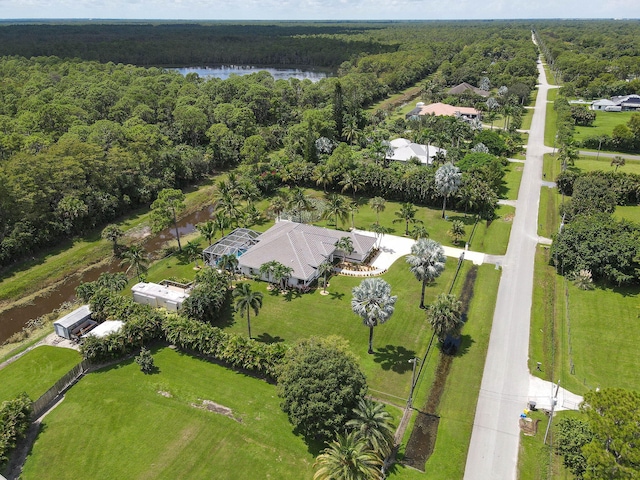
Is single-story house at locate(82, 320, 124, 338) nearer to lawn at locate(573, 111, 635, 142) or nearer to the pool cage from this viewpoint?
the pool cage

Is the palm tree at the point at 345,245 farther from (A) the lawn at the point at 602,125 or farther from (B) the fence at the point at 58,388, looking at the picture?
(A) the lawn at the point at 602,125

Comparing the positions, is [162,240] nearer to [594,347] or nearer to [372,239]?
[372,239]

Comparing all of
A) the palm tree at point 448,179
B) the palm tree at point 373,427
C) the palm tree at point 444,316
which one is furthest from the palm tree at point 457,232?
the palm tree at point 373,427

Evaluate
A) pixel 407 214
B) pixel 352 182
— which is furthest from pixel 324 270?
pixel 352 182

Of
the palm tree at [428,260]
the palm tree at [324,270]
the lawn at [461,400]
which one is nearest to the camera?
the lawn at [461,400]

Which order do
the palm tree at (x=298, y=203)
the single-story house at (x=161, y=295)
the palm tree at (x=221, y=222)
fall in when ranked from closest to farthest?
the single-story house at (x=161, y=295)
the palm tree at (x=221, y=222)
the palm tree at (x=298, y=203)

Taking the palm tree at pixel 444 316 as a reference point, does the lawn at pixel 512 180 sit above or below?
below

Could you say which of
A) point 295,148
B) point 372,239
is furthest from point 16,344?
point 295,148

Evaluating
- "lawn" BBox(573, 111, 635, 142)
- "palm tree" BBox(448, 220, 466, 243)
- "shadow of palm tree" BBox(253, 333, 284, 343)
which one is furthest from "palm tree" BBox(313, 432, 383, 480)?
"lawn" BBox(573, 111, 635, 142)
